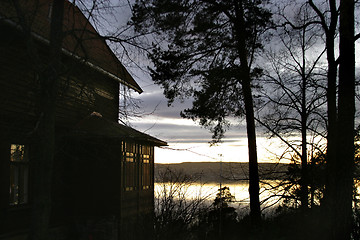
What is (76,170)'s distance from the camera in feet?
43.8

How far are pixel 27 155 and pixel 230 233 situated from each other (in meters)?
7.81

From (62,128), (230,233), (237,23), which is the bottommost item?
(230,233)

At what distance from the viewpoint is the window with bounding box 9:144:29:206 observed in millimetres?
11133

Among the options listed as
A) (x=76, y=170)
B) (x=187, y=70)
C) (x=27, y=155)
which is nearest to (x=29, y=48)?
(x=27, y=155)

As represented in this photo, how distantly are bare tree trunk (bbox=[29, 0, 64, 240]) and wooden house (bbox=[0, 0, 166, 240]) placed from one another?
0.79m

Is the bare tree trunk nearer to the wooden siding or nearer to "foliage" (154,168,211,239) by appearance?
the wooden siding

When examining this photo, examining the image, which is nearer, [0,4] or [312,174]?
[0,4]

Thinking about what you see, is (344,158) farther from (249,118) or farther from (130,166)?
(130,166)

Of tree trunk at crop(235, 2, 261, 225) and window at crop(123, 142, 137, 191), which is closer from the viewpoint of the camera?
window at crop(123, 142, 137, 191)

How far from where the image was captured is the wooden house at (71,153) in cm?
1049

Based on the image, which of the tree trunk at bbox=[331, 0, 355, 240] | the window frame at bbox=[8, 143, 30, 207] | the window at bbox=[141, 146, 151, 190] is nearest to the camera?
the tree trunk at bbox=[331, 0, 355, 240]

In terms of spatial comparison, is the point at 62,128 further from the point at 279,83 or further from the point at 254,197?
the point at 279,83

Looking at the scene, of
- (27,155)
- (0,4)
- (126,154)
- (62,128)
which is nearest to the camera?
(0,4)

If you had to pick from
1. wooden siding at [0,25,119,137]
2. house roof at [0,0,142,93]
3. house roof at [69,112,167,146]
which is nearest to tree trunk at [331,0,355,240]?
house roof at [0,0,142,93]
